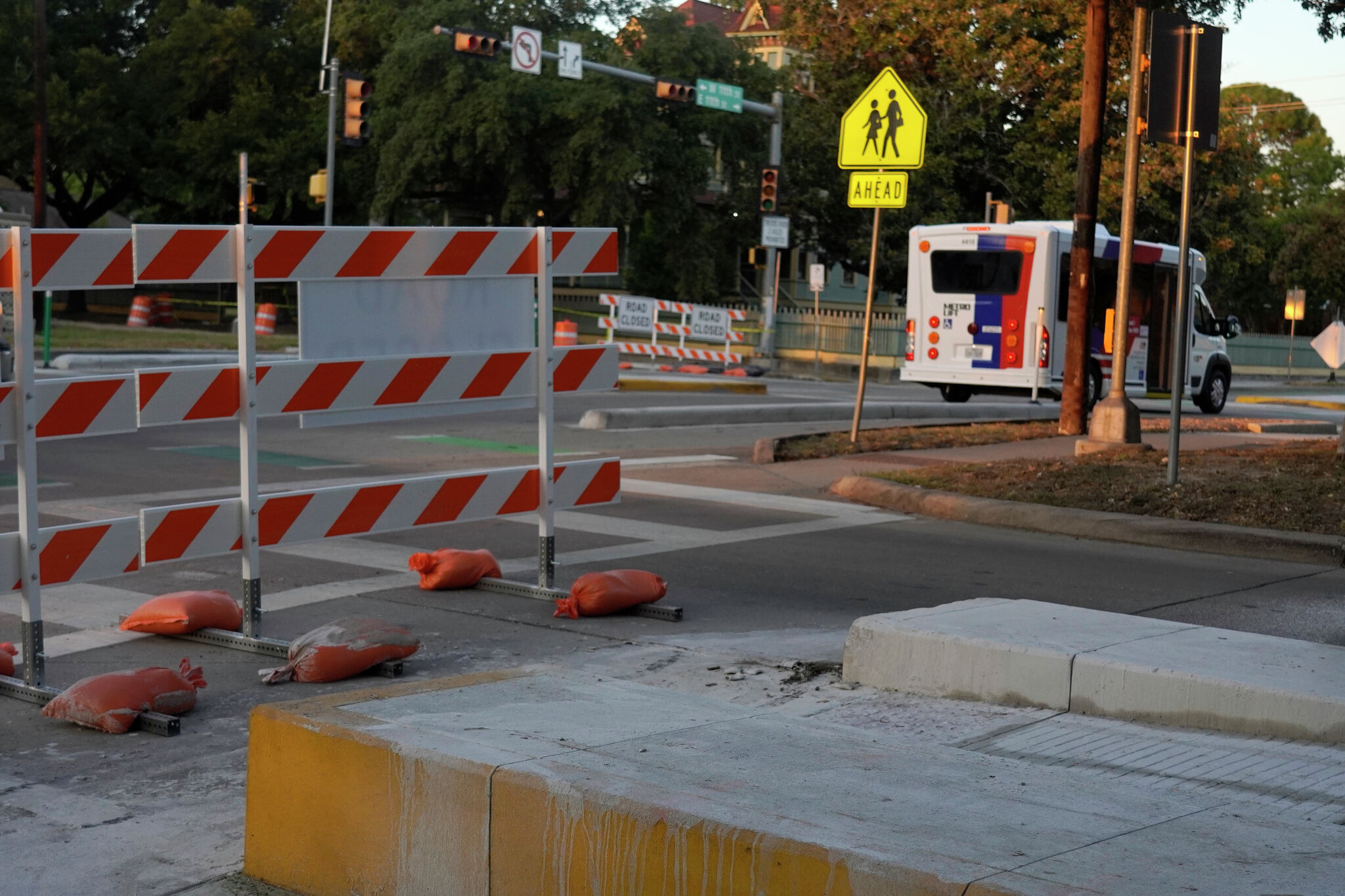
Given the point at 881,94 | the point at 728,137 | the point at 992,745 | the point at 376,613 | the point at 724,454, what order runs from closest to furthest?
1. the point at 992,745
2. the point at 376,613
3. the point at 881,94
4. the point at 724,454
5. the point at 728,137

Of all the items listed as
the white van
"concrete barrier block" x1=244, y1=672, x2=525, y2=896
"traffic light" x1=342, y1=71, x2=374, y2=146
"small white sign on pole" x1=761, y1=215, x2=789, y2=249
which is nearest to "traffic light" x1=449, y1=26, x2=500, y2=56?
"traffic light" x1=342, y1=71, x2=374, y2=146

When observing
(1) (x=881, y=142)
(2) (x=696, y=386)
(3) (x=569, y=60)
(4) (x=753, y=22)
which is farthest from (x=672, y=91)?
(4) (x=753, y=22)

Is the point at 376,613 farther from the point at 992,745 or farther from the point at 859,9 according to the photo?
the point at 859,9

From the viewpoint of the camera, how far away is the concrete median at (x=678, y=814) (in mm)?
3150

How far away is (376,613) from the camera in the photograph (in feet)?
24.2

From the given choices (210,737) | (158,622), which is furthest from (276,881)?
(158,622)

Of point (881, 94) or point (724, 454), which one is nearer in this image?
point (881, 94)

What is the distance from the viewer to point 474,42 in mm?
27156

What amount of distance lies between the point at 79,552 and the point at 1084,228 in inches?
500

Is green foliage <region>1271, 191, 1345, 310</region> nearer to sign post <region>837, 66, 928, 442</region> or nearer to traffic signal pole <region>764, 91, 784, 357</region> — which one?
traffic signal pole <region>764, 91, 784, 357</region>

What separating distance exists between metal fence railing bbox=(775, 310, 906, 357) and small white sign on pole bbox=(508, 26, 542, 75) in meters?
13.0

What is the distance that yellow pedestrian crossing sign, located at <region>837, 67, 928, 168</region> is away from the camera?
1339cm

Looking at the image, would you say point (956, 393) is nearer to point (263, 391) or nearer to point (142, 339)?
point (142, 339)

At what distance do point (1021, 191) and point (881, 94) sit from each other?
31831 millimetres
